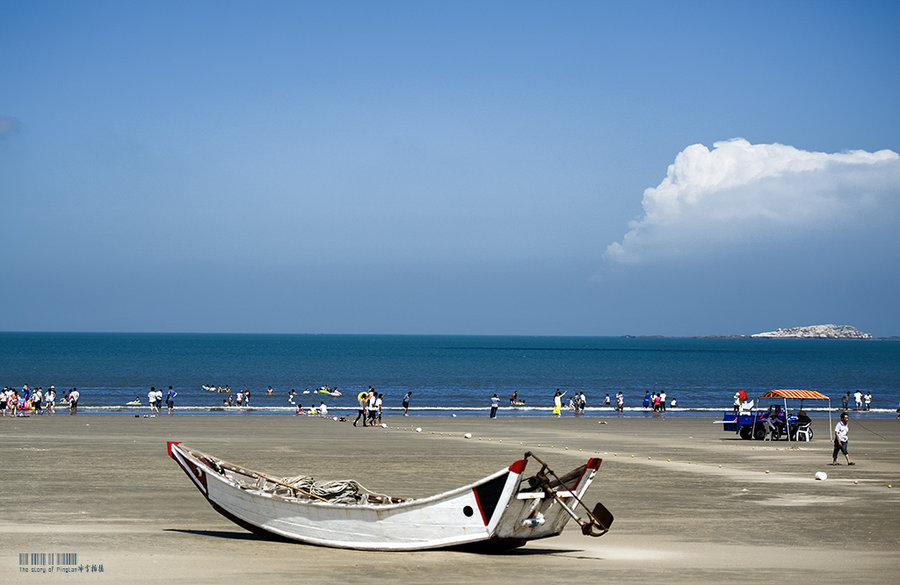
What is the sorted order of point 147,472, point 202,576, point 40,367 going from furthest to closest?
1. point 40,367
2. point 147,472
3. point 202,576

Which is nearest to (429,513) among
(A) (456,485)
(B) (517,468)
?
(B) (517,468)

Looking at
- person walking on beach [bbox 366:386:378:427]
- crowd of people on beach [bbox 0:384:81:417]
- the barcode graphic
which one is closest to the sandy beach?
the barcode graphic

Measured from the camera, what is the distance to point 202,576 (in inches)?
556

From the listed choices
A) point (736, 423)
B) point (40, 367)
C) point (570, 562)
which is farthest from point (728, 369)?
point (570, 562)

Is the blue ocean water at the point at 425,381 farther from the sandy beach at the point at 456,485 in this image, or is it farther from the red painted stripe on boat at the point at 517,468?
the red painted stripe on boat at the point at 517,468

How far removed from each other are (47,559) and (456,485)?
36.1 feet

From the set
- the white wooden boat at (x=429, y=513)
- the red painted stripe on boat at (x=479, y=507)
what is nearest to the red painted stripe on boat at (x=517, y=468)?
the white wooden boat at (x=429, y=513)

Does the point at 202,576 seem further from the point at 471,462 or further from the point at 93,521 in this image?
the point at 471,462

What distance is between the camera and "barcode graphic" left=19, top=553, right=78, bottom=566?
14.8 metres

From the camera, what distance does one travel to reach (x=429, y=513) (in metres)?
15.4

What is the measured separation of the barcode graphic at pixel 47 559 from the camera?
48.5 feet

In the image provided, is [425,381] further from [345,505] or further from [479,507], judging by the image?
[479,507]

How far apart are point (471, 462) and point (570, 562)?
44.5 feet

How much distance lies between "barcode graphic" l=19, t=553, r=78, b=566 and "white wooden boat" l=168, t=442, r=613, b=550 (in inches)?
112
